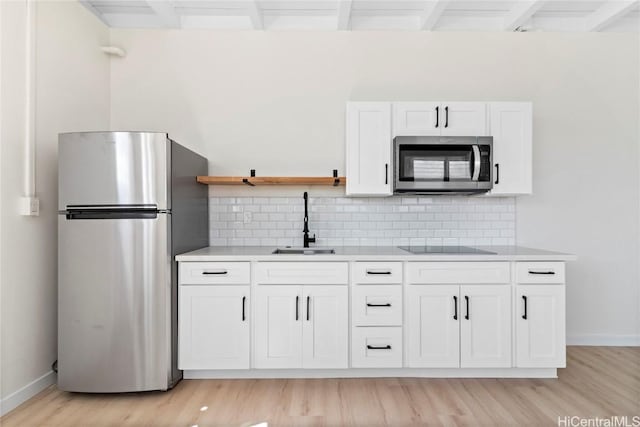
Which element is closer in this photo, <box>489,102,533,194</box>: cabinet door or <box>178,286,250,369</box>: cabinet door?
<box>178,286,250,369</box>: cabinet door

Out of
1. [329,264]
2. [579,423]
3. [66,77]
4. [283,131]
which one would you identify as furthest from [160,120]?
[579,423]

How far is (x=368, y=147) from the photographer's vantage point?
306 centimetres

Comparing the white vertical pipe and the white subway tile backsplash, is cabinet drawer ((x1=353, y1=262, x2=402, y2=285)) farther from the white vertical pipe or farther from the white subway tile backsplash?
the white vertical pipe

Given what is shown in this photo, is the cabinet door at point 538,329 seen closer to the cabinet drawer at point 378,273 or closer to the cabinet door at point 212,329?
the cabinet drawer at point 378,273

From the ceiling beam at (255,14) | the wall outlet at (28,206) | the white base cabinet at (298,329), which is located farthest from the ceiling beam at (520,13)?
the wall outlet at (28,206)

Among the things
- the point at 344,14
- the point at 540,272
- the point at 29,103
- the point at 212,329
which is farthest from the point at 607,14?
the point at 29,103

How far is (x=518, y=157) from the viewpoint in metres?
3.05

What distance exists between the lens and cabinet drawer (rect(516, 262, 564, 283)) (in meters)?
2.70

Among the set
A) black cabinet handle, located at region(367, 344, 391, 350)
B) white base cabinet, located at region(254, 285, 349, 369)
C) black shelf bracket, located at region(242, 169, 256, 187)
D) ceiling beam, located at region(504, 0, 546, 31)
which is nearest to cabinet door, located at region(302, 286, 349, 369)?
white base cabinet, located at region(254, 285, 349, 369)

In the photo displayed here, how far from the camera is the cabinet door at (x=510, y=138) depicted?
3.04 metres

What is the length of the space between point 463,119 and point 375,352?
73.6 inches

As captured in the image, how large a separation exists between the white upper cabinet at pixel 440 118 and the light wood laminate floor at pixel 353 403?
1.82 m

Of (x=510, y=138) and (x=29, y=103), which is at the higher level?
(x=29, y=103)

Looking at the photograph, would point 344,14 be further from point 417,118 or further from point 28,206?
point 28,206
